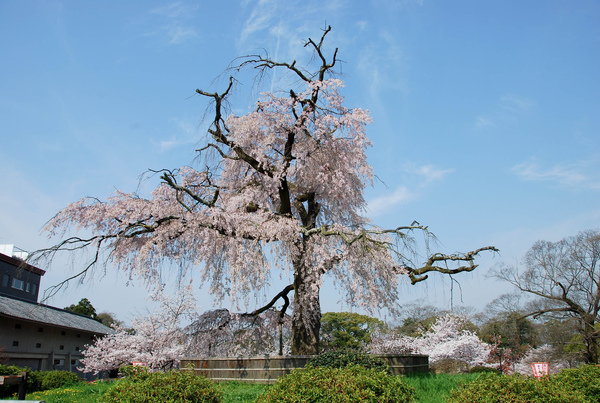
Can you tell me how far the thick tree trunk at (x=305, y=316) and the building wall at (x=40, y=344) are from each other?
56.3 feet

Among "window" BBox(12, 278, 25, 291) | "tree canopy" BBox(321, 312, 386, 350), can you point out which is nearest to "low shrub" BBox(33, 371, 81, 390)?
"window" BBox(12, 278, 25, 291)

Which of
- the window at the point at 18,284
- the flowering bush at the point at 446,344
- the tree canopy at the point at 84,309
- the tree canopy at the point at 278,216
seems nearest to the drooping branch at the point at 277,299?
the tree canopy at the point at 278,216

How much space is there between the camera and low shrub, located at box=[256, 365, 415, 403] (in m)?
5.42

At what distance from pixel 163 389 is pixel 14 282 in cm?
3245

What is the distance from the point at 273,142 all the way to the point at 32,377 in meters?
13.3

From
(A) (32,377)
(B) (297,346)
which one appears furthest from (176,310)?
(B) (297,346)

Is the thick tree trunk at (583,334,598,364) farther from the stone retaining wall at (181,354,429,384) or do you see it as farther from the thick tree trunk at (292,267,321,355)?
the thick tree trunk at (292,267,321,355)

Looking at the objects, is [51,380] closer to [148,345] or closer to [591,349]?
[148,345]

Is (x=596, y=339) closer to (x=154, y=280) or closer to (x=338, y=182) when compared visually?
(x=338, y=182)

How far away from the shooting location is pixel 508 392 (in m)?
5.75

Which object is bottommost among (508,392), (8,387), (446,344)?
(8,387)

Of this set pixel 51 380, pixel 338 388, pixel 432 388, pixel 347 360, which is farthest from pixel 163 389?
pixel 51 380

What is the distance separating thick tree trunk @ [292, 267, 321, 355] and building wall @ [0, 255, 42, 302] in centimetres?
2420

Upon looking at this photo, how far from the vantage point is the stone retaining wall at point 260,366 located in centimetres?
1225
